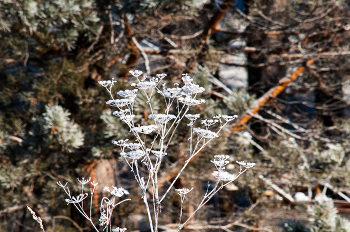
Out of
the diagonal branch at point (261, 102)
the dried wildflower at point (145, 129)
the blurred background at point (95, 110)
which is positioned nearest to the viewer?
the dried wildflower at point (145, 129)

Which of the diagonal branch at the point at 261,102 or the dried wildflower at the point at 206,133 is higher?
the diagonal branch at the point at 261,102

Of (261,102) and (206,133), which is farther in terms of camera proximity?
(261,102)

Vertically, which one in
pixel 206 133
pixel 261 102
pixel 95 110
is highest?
pixel 261 102

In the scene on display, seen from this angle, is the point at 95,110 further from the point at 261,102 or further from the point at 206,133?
the point at 206,133

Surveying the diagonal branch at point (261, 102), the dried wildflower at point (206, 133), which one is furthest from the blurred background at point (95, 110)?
the dried wildflower at point (206, 133)

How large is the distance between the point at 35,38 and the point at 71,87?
41cm

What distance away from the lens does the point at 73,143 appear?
1779 millimetres

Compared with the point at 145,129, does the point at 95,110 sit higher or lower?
higher

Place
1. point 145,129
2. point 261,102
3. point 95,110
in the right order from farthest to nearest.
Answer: point 261,102, point 95,110, point 145,129

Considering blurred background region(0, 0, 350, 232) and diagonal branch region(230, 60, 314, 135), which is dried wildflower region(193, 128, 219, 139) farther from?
diagonal branch region(230, 60, 314, 135)

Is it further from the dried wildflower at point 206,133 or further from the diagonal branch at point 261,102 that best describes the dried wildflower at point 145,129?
the diagonal branch at point 261,102

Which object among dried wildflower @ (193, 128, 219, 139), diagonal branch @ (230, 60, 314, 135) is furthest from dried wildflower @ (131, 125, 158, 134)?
diagonal branch @ (230, 60, 314, 135)

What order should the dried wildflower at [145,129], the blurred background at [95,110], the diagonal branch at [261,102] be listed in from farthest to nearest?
the diagonal branch at [261,102] → the blurred background at [95,110] → the dried wildflower at [145,129]

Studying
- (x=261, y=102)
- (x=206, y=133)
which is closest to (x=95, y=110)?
(x=261, y=102)
